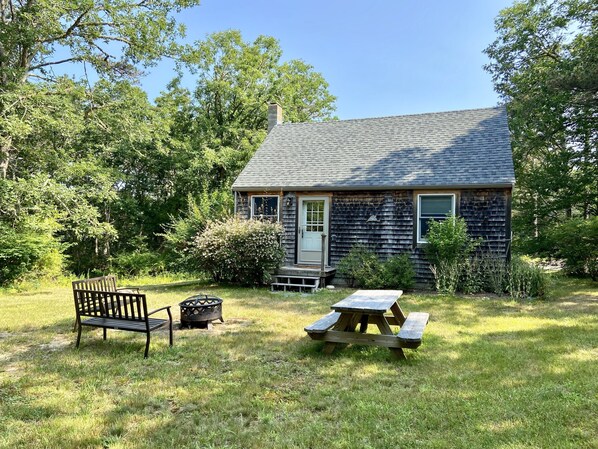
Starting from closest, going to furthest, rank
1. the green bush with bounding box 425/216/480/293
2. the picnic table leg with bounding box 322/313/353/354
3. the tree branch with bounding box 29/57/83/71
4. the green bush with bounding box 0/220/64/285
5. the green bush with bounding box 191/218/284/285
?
1. the picnic table leg with bounding box 322/313/353/354
2. the green bush with bounding box 425/216/480/293
3. the green bush with bounding box 191/218/284/285
4. the green bush with bounding box 0/220/64/285
5. the tree branch with bounding box 29/57/83/71

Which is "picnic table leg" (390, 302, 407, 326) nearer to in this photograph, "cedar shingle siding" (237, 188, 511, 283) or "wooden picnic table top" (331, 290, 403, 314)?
"wooden picnic table top" (331, 290, 403, 314)

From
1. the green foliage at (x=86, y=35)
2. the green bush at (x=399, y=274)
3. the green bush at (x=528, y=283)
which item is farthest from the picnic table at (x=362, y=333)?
the green foliage at (x=86, y=35)

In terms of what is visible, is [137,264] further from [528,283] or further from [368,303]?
[528,283]

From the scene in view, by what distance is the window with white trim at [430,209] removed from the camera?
10555mm

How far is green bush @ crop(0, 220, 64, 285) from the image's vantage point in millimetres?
11422

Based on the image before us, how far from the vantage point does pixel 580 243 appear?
11.6 meters

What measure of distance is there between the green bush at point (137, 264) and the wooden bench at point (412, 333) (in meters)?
16.0

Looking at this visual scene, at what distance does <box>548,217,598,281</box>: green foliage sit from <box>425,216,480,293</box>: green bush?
4.09m

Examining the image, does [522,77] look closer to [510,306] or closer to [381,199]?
[381,199]

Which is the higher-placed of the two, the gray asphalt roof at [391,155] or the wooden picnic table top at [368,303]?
the gray asphalt roof at [391,155]

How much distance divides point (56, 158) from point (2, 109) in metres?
2.76

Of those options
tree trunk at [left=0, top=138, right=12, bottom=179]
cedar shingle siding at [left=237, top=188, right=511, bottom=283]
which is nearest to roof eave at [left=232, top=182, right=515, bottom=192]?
cedar shingle siding at [left=237, top=188, right=511, bottom=283]

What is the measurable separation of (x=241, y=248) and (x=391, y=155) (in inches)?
224

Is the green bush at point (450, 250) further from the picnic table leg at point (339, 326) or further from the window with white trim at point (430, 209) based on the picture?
the picnic table leg at point (339, 326)
